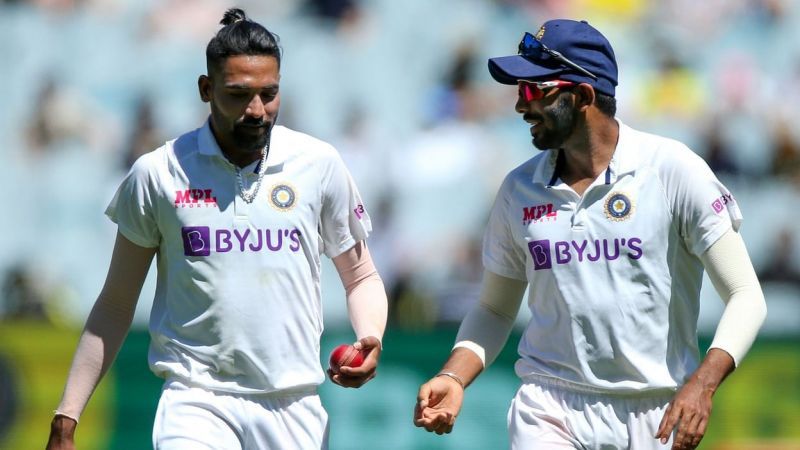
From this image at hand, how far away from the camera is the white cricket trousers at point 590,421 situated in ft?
14.7

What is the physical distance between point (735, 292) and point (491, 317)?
93 centimetres

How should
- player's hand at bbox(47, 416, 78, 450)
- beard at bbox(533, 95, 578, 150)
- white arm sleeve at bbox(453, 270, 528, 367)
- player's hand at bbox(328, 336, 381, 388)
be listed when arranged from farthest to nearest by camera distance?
white arm sleeve at bbox(453, 270, 528, 367), beard at bbox(533, 95, 578, 150), player's hand at bbox(47, 416, 78, 450), player's hand at bbox(328, 336, 381, 388)

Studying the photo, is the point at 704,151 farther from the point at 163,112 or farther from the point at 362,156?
the point at 163,112

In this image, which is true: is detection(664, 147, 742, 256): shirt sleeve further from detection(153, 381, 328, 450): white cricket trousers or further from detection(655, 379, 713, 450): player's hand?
detection(153, 381, 328, 450): white cricket trousers

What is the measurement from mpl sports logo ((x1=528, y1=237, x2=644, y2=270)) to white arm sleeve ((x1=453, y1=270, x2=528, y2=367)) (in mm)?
333

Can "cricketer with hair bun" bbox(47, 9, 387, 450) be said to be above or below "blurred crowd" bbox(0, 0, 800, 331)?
below

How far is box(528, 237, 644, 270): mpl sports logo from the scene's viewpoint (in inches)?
177

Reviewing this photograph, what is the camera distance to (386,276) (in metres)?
10.3

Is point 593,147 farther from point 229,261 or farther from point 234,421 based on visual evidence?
point 234,421

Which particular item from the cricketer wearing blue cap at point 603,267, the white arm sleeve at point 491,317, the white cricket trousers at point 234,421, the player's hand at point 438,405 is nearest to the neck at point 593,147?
the cricketer wearing blue cap at point 603,267

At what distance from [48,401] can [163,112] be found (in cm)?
332

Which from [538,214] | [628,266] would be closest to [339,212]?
[538,214]

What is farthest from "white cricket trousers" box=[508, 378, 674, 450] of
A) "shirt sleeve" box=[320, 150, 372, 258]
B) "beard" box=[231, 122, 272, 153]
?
"beard" box=[231, 122, 272, 153]

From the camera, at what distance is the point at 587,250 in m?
4.52
